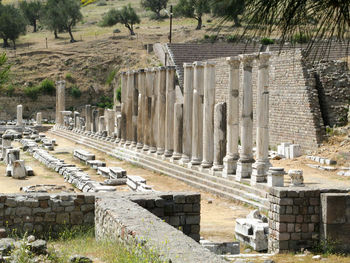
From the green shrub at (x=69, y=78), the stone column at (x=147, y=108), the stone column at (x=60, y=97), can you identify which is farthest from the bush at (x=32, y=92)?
the stone column at (x=147, y=108)

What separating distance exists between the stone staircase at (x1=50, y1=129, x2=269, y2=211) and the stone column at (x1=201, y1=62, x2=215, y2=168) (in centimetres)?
65

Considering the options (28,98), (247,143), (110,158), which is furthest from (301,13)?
(28,98)

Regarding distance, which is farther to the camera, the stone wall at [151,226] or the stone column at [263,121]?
the stone column at [263,121]

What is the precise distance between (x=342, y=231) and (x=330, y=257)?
2.18 feet

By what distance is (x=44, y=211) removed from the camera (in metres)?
11.0

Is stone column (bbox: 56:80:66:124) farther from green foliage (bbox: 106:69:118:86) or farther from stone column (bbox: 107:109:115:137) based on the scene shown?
stone column (bbox: 107:109:115:137)

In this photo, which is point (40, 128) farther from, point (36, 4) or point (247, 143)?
point (36, 4)

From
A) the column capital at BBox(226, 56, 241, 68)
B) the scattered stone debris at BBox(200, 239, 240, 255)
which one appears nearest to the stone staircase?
the column capital at BBox(226, 56, 241, 68)

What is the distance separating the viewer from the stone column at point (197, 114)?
2127cm

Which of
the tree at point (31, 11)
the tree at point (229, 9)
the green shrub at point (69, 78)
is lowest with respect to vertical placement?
the green shrub at point (69, 78)

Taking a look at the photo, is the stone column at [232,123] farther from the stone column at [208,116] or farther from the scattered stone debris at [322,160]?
the scattered stone debris at [322,160]

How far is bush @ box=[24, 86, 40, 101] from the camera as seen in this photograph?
193ft

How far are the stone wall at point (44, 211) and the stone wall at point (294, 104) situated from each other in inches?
628

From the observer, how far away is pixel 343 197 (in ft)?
35.8
